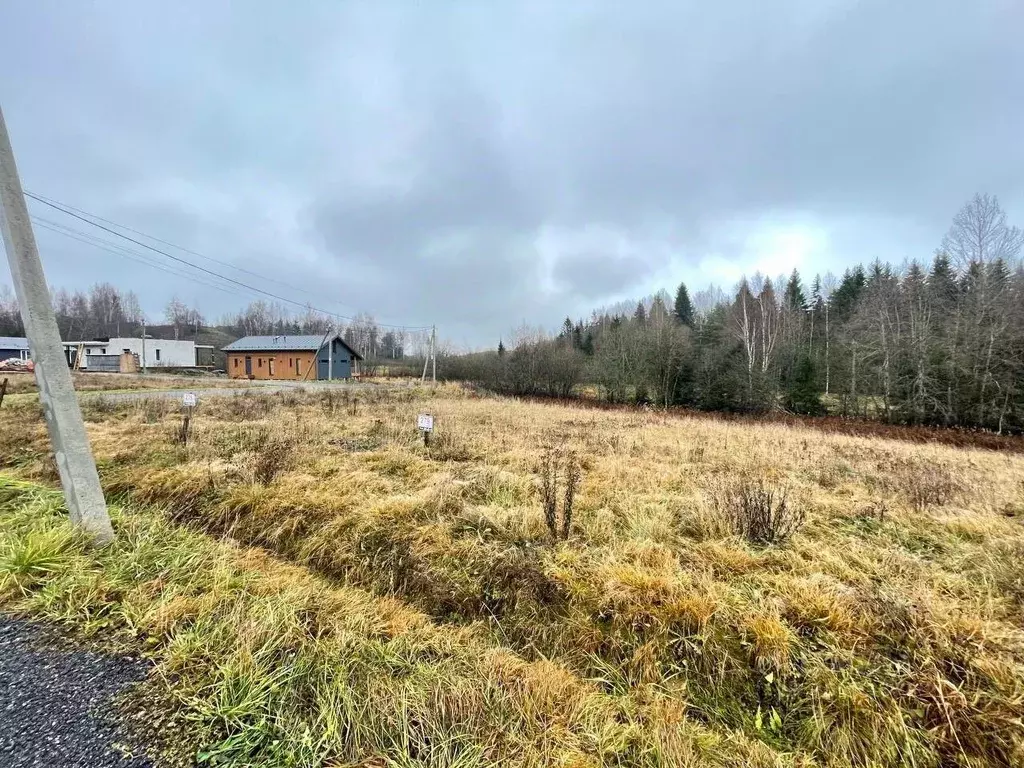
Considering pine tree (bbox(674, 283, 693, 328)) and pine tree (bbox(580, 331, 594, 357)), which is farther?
pine tree (bbox(674, 283, 693, 328))

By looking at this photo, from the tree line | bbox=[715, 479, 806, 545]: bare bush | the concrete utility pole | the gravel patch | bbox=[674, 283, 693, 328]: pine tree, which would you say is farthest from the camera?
bbox=[674, 283, 693, 328]: pine tree

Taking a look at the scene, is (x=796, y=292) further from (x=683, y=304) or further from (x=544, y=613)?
(x=544, y=613)

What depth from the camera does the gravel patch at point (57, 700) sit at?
155cm

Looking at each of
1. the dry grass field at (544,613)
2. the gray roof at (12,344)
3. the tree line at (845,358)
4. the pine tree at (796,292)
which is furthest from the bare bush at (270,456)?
the gray roof at (12,344)

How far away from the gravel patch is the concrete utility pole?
4.11ft

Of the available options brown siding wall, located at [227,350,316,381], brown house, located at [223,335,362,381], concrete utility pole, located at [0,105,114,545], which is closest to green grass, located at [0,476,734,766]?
concrete utility pole, located at [0,105,114,545]

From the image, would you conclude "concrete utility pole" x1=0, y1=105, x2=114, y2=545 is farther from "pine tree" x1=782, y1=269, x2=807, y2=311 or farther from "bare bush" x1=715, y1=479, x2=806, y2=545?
"pine tree" x1=782, y1=269, x2=807, y2=311

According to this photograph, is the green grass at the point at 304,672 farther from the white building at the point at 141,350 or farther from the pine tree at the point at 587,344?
the white building at the point at 141,350

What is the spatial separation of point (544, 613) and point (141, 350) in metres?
60.4

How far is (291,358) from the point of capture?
3778cm

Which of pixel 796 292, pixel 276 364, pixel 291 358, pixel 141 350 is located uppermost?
pixel 796 292

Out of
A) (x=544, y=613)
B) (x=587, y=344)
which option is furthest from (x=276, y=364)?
(x=544, y=613)

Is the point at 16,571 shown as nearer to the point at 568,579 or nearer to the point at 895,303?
the point at 568,579

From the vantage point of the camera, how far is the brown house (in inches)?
1457
